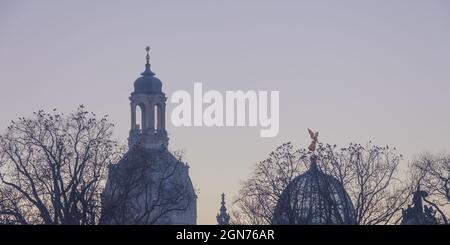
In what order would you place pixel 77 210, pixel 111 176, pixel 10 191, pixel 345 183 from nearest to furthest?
pixel 77 210, pixel 10 191, pixel 111 176, pixel 345 183

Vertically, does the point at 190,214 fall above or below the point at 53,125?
above

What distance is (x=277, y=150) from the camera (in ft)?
331

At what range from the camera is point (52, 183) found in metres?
86.9

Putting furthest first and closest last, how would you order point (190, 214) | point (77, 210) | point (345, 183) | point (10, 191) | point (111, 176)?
point (190, 214)
point (345, 183)
point (111, 176)
point (10, 191)
point (77, 210)

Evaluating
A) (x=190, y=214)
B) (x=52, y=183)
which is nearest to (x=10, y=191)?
(x=52, y=183)
